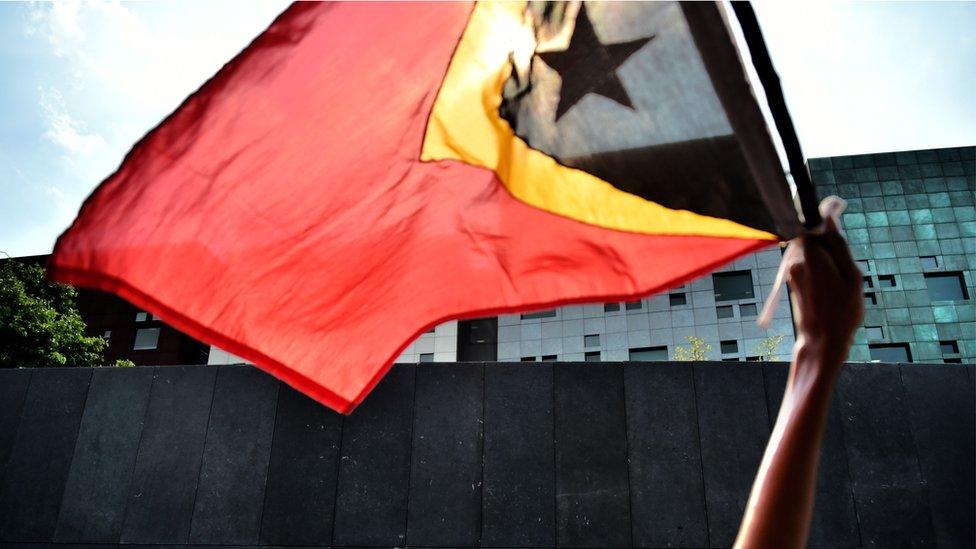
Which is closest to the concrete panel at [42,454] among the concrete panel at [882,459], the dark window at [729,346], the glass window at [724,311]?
the concrete panel at [882,459]

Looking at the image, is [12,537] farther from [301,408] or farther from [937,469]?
[937,469]

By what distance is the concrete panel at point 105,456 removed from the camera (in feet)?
32.4

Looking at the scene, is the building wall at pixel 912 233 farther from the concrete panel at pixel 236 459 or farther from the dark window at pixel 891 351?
Result: the concrete panel at pixel 236 459

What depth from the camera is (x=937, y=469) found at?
9.00 metres

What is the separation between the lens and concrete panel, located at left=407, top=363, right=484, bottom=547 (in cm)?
925

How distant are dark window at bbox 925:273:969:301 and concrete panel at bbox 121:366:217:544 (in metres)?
46.9

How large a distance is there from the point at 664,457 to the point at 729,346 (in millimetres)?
27719

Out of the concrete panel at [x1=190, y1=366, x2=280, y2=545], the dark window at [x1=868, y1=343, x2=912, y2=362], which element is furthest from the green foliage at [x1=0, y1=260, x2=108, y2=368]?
the dark window at [x1=868, y1=343, x2=912, y2=362]

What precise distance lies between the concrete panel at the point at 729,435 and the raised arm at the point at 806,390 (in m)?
8.36

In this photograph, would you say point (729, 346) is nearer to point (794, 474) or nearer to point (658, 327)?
point (658, 327)

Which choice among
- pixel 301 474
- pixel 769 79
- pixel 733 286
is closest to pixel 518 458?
pixel 301 474

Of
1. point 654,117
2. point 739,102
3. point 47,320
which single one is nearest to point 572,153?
point 654,117

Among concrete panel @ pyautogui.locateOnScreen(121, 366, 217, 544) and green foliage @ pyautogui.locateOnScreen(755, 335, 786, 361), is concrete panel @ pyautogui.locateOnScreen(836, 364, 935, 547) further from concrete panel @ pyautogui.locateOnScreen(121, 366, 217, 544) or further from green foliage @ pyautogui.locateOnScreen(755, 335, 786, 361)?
green foliage @ pyautogui.locateOnScreen(755, 335, 786, 361)

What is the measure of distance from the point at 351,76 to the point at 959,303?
50.9 meters
